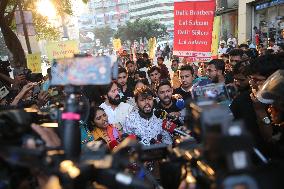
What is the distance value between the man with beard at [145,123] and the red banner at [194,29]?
8.78 ft

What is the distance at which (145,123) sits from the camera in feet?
13.5

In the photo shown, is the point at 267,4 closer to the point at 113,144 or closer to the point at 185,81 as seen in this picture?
the point at 185,81

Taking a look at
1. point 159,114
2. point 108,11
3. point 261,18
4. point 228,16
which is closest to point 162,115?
point 159,114

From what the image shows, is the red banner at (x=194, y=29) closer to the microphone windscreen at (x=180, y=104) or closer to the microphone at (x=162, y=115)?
Result: the microphone windscreen at (x=180, y=104)

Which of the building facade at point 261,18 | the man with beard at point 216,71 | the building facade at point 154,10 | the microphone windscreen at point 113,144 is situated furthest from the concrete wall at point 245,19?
the building facade at point 154,10

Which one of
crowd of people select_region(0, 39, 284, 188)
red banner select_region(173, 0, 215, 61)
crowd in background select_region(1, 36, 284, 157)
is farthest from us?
red banner select_region(173, 0, 215, 61)

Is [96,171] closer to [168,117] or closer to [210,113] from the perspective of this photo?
[210,113]

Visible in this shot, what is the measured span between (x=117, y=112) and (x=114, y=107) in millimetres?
123

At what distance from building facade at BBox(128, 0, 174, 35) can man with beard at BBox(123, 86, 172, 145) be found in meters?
114

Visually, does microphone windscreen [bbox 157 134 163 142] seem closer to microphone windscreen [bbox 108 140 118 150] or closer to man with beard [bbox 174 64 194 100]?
microphone windscreen [bbox 108 140 118 150]

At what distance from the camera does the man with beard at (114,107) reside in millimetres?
4895

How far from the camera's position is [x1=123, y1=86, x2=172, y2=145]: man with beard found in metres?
4.02

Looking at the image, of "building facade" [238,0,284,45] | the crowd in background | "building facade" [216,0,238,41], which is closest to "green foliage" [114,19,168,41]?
"building facade" [216,0,238,41]


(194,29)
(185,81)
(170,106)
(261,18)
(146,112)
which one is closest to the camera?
(146,112)
